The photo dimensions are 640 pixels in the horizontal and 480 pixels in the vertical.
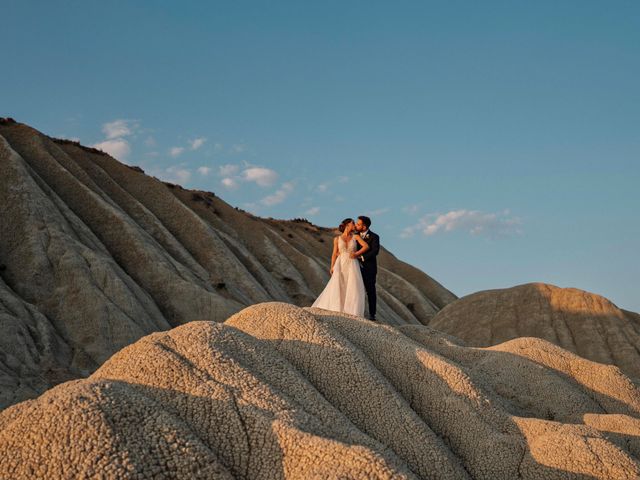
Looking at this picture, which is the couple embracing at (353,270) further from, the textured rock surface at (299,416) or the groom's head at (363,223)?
the textured rock surface at (299,416)

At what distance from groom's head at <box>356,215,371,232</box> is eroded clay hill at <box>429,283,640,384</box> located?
14.6m

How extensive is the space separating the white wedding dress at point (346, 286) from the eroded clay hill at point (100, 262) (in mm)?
7635

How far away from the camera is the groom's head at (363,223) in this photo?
13.5 meters

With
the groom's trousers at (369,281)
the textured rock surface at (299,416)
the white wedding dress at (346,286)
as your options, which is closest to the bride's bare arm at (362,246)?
the white wedding dress at (346,286)

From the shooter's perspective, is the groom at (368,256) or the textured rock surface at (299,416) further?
the groom at (368,256)

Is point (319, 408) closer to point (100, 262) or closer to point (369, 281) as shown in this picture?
point (369, 281)

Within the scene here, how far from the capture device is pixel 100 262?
26141mm

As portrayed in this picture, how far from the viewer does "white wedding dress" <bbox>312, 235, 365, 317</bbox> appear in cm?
1355

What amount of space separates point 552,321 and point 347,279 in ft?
55.5

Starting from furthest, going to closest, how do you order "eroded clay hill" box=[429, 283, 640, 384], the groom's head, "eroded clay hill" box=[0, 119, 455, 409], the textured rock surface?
1. "eroded clay hill" box=[429, 283, 640, 384]
2. "eroded clay hill" box=[0, 119, 455, 409]
3. the groom's head
4. the textured rock surface

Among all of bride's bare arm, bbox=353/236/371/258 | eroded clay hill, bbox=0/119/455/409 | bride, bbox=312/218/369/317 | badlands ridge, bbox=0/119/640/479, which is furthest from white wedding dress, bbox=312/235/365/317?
eroded clay hill, bbox=0/119/455/409

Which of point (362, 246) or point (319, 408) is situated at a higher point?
point (362, 246)

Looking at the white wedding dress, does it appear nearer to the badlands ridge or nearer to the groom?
the groom

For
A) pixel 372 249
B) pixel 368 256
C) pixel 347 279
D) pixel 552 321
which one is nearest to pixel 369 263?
pixel 368 256
